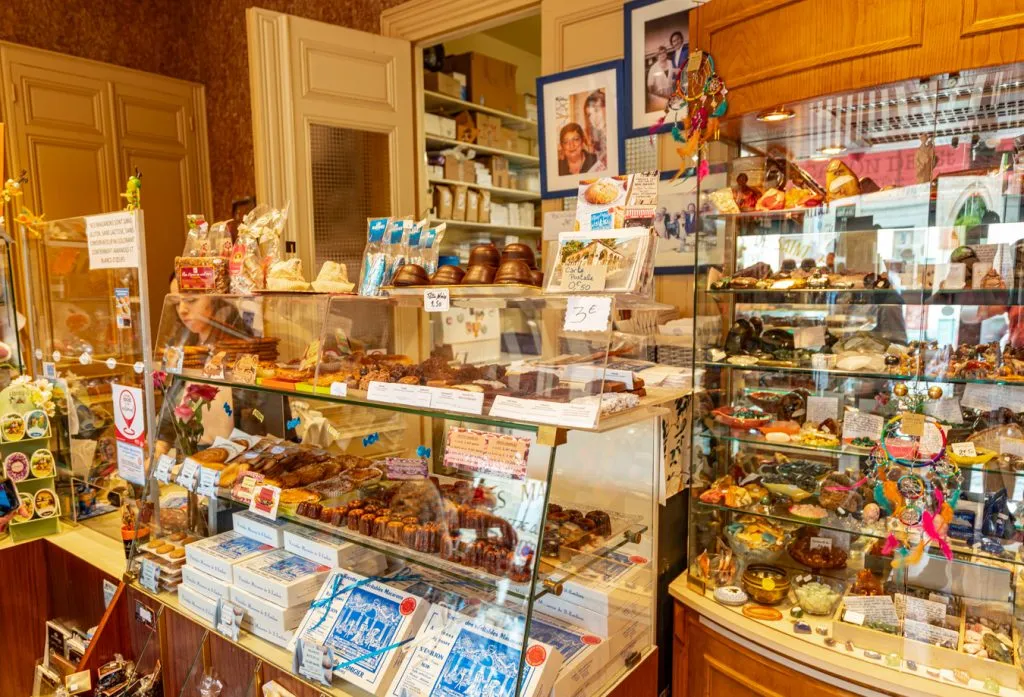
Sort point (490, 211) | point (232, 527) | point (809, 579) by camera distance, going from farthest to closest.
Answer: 1. point (490, 211)
2. point (232, 527)
3. point (809, 579)

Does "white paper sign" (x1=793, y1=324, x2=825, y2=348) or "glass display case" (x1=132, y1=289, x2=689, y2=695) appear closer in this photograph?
"glass display case" (x1=132, y1=289, x2=689, y2=695)

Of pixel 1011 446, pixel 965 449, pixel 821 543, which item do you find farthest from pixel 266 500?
pixel 1011 446

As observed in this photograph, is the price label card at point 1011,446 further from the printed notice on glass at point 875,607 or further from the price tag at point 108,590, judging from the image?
the price tag at point 108,590

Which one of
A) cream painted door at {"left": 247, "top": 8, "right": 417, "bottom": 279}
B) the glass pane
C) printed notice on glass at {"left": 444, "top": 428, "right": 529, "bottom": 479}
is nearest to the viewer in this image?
printed notice on glass at {"left": 444, "top": 428, "right": 529, "bottom": 479}

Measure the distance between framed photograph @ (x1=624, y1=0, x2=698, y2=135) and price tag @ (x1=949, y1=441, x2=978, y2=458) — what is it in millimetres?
1531

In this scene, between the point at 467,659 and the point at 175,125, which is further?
the point at 175,125

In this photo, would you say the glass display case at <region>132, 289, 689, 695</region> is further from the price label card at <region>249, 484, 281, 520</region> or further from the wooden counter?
the wooden counter

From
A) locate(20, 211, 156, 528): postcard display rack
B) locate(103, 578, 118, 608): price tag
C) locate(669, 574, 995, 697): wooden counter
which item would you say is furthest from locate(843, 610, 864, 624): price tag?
locate(20, 211, 156, 528): postcard display rack

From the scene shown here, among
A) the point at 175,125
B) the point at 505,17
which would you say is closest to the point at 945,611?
the point at 505,17

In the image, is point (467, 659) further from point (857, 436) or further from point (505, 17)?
point (505, 17)

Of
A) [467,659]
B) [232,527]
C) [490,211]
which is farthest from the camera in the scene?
[490,211]

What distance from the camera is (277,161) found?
3.06m

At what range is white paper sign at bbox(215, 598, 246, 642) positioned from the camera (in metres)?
1.78

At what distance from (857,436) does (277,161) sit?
2678 mm
